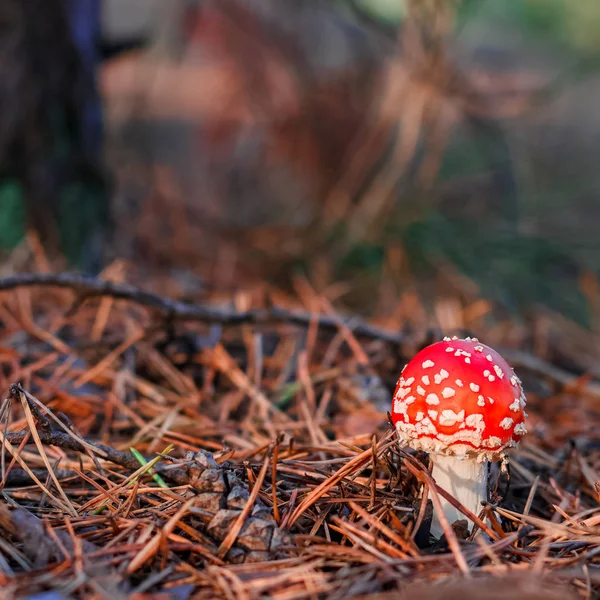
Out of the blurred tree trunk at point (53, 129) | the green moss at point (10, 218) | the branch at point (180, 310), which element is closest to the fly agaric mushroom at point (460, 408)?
the branch at point (180, 310)

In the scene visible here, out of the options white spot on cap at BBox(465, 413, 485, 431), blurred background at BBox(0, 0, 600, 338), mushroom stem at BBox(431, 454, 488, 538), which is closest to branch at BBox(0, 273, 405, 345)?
blurred background at BBox(0, 0, 600, 338)

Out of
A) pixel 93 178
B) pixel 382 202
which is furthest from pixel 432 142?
pixel 93 178

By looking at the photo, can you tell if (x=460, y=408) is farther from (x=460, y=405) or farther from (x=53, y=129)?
(x=53, y=129)

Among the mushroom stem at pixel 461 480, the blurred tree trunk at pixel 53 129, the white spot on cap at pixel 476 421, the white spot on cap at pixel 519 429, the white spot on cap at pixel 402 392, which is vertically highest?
the blurred tree trunk at pixel 53 129

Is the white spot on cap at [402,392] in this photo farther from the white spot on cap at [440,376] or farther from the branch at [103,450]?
the branch at [103,450]

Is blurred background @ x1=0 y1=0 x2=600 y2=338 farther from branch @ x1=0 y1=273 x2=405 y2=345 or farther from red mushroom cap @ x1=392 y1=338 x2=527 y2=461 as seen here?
red mushroom cap @ x1=392 y1=338 x2=527 y2=461

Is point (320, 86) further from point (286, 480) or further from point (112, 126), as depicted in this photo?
point (286, 480)
